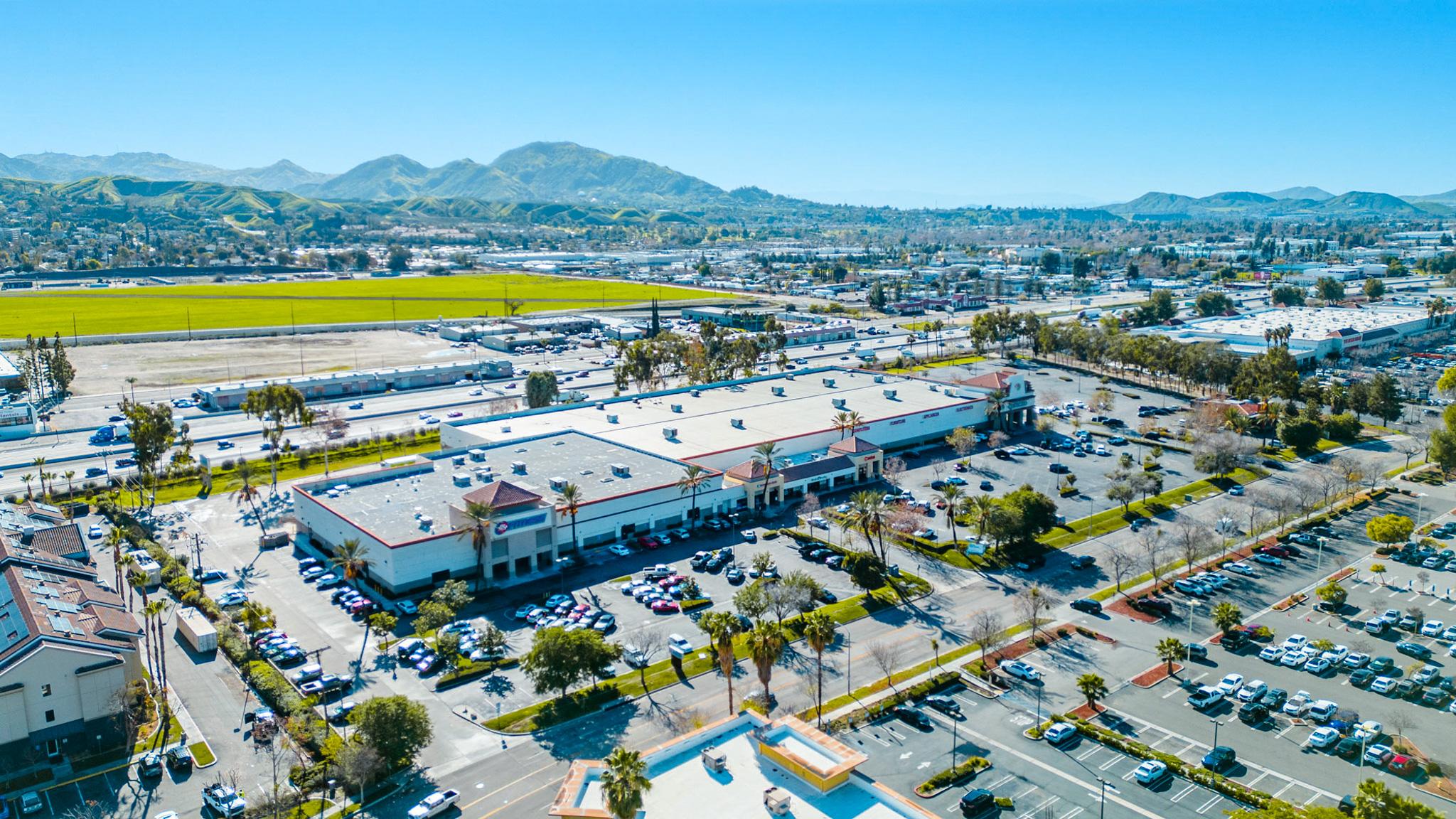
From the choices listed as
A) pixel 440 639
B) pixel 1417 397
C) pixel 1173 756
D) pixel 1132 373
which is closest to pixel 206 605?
pixel 440 639

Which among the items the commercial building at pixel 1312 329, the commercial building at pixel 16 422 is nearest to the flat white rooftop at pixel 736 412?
the commercial building at pixel 16 422

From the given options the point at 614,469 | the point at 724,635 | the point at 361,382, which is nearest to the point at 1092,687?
the point at 724,635

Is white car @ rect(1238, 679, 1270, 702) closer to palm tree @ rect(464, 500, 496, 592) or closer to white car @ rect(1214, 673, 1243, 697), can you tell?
white car @ rect(1214, 673, 1243, 697)

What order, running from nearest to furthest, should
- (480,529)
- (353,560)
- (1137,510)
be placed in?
(353,560) < (480,529) < (1137,510)

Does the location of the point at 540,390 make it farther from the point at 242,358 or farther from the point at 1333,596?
the point at 1333,596

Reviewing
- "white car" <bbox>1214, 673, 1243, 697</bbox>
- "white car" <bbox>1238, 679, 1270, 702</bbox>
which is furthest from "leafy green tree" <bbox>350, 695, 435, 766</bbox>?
"white car" <bbox>1238, 679, 1270, 702</bbox>

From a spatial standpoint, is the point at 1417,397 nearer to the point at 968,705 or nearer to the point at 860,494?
the point at 860,494
